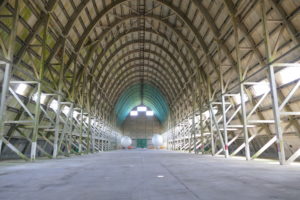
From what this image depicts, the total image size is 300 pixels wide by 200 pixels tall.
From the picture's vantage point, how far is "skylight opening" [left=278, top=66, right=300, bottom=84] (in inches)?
468

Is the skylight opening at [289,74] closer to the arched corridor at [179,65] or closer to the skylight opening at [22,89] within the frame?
the arched corridor at [179,65]

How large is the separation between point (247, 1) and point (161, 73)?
24.5 m

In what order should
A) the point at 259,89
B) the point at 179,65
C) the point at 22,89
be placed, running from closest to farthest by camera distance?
the point at 22,89 < the point at 259,89 < the point at 179,65

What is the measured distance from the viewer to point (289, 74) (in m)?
12.2

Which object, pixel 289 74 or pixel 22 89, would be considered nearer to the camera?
pixel 289 74

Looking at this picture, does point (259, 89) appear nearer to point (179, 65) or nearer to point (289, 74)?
point (289, 74)

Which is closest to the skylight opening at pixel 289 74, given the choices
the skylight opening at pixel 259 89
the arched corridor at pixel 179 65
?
the arched corridor at pixel 179 65

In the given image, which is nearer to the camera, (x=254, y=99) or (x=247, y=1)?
(x=247, y=1)

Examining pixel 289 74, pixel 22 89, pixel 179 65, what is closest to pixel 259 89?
pixel 289 74

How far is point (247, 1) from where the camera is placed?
1364cm

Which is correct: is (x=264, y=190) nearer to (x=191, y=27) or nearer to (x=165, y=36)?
(x=191, y=27)

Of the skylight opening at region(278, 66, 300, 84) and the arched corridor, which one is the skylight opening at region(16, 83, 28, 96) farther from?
the skylight opening at region(278, 66, 300, 84)

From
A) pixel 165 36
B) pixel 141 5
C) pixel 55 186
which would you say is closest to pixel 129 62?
pixel 165 36

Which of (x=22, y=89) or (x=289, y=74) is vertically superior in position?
(x=289, y=74)
